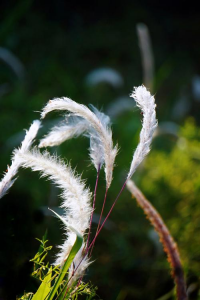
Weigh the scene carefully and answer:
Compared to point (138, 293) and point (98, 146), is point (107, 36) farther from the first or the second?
point (98, 146)

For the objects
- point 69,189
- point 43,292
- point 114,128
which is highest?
point 114,128

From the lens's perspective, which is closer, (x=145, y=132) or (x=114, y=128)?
(x=145, y=132)

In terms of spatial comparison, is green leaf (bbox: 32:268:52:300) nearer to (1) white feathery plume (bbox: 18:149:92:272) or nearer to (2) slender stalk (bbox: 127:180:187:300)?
(1) white feathery plume (bbox: 18:149:92:272)

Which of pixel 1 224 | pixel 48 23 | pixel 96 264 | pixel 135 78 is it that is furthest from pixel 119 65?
pixel 1 224

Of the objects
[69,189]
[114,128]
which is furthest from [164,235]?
[114,128]

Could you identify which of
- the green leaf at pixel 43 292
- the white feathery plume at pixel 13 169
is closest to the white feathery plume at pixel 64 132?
the white feathery plume at pixel 13 169

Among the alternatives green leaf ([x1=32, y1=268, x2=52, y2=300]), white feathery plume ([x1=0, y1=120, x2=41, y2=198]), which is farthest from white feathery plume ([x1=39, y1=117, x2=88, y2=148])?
green leaf ([x1=32, y1=268, x2=52, y2=300])

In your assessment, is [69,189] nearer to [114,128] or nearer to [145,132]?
[145,132]
